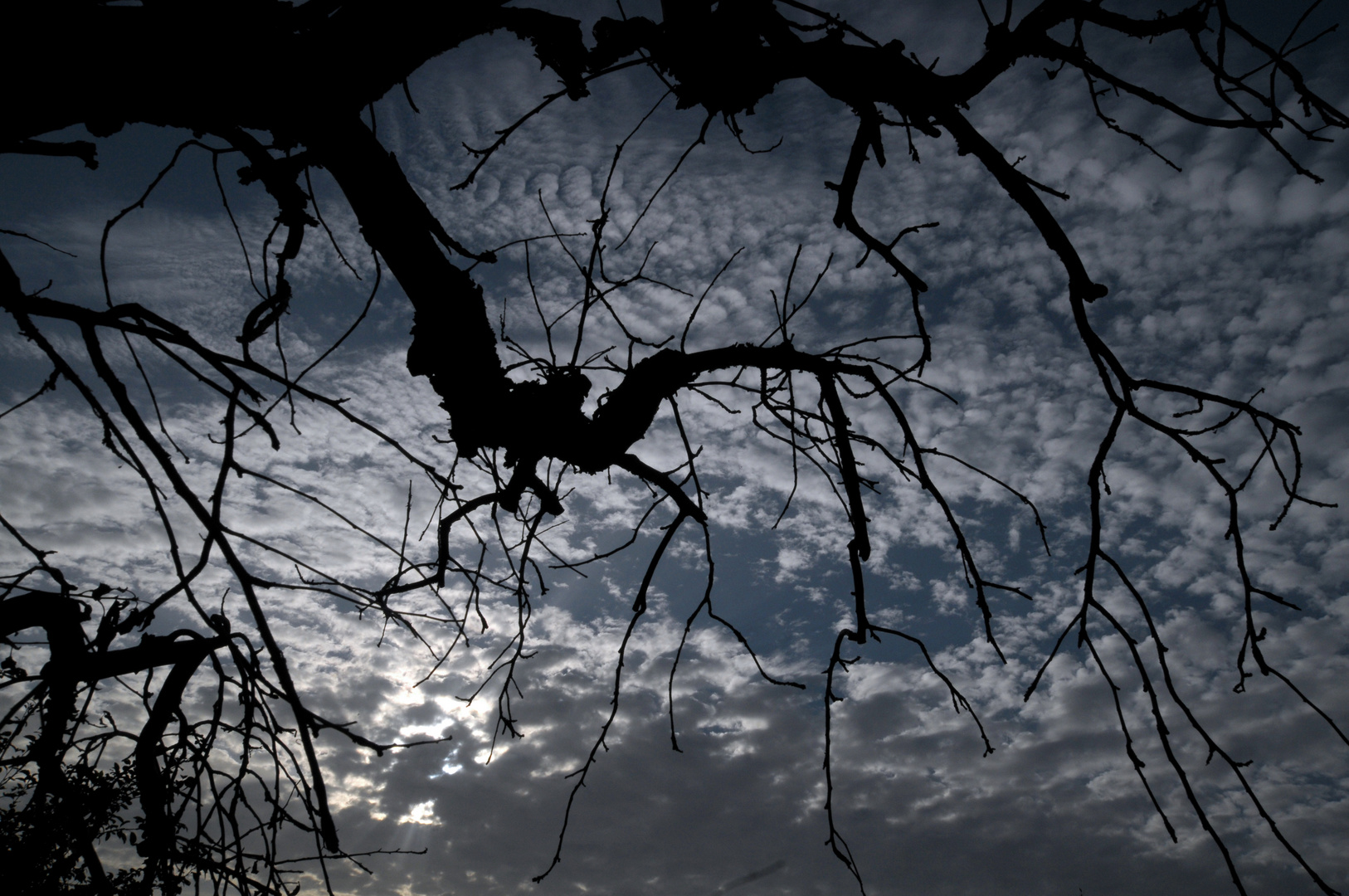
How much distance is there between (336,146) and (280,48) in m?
0.26

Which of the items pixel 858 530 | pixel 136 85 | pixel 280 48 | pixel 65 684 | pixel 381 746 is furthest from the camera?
pixel 65 684

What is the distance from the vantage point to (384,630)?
252cm

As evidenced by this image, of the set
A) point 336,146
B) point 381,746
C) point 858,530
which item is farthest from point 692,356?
point 381,746

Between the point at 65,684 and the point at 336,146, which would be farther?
the point at 65,684

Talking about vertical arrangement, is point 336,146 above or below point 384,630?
above

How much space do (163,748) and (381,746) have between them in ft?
5.93

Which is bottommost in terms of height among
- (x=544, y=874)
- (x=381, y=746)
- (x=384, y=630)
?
(x=544, y=874)

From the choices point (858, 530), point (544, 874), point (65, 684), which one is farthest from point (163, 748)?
point (858, 530)

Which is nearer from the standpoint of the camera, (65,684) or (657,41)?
(657,41)

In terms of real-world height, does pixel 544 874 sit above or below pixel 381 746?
below

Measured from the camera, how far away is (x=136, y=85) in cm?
167

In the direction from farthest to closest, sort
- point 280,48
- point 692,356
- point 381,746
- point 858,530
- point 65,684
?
point 692,356, point 65,684, point 858,530, point 280,48, point 381,746

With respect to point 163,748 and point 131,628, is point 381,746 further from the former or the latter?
point 163,748

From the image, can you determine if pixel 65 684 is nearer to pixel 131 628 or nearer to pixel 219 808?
pixel 131 628
